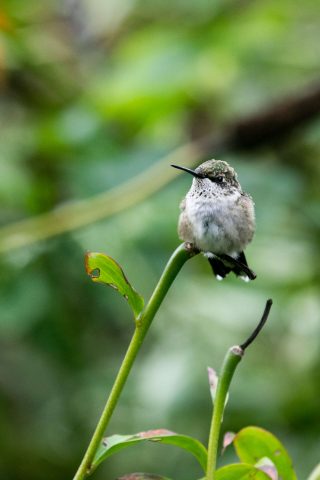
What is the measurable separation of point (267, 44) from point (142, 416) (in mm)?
1515

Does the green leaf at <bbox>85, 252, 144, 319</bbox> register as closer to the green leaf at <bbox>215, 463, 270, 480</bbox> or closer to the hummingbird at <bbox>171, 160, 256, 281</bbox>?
the hummingbird at <bbox>171, 160, 256, 281</bbox>

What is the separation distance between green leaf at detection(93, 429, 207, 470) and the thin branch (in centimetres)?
129

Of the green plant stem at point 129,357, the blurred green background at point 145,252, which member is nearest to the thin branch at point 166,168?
the blurred green background at point 145,252

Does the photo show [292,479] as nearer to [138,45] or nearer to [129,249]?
[129,249]

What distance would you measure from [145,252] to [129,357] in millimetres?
1722

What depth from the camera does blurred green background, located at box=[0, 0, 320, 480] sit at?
249cm

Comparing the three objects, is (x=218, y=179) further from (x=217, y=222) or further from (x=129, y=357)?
(x=129, y=357)

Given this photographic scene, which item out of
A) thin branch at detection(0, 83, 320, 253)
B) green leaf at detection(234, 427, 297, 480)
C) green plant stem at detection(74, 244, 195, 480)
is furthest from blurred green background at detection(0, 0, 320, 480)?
green plant stem at detection(74, 244, 195, 480)

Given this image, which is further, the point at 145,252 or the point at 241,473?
the point at 145,252

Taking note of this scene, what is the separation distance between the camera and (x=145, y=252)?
249 centimetres

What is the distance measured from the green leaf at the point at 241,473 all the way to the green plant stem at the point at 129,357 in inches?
5.8

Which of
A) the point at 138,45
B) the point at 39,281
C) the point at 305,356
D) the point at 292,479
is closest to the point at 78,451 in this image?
the point at 39,281

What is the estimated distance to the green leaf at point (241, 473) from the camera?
849 mm

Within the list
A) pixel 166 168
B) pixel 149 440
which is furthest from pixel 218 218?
pixel 166 168
